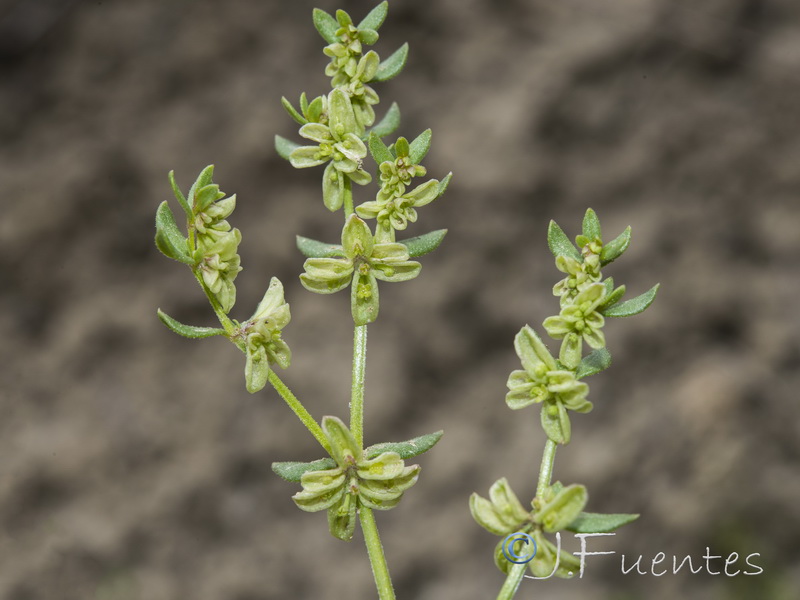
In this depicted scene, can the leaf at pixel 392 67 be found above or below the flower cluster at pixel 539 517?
above

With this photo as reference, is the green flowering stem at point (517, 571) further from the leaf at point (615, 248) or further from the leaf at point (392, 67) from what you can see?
the leaf at point (392, 67)

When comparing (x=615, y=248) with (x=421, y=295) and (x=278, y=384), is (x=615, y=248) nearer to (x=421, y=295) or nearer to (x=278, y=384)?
(x=278, y=384)

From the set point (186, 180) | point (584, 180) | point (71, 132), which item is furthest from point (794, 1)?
point (71, 132)

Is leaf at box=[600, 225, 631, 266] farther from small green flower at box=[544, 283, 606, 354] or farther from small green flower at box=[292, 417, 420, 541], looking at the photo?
small green flower at box=[292, 417, 420, 541]

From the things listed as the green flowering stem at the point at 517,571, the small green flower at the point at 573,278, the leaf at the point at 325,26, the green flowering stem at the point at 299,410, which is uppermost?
the leaf at the point at 325,26

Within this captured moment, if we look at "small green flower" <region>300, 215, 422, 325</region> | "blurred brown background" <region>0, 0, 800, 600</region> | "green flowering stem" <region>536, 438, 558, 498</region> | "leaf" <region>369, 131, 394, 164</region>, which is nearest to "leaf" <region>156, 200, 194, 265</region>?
"small green flower" <region>300, 215, 422, 325</region>

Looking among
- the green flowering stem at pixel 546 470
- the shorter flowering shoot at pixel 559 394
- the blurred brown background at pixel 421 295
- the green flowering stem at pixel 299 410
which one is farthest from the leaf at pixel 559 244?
the blurred brown background at pixel 421 295
